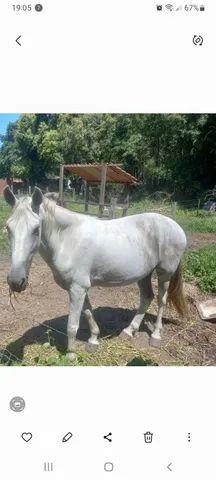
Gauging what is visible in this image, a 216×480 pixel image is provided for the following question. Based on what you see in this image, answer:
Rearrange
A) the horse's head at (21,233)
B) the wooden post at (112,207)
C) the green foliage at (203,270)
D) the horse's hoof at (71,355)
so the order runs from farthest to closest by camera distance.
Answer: the green foliage at (203,270) < the wooden post at (112,207) < the horse's hoof at (71,355) < the horse's head at (21,233)

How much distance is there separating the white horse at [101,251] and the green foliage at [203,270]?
37cm

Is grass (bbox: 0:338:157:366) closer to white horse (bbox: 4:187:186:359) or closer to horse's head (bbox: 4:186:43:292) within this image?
white horse (bbox: 4:187:186:359)

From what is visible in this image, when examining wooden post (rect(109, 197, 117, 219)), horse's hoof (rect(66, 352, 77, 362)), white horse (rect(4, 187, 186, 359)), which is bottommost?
horse's hoof (rect(66, 352, 77, 362))

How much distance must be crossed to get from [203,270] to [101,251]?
0.91m

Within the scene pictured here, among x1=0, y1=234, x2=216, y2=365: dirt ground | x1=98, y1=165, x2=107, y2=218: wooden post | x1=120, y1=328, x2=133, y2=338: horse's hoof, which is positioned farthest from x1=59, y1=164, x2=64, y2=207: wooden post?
x1=120, y1=328, x2=133, y2=338: horse's hoof

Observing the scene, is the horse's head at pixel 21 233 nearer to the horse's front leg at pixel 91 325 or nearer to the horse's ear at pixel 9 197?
the horse's ear at pixel 9 197

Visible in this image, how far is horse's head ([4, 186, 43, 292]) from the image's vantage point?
1181mm

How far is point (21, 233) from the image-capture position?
3.98 feet

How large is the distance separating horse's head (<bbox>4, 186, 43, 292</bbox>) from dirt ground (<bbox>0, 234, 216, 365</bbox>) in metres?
0.47

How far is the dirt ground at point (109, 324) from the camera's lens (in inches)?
63.8

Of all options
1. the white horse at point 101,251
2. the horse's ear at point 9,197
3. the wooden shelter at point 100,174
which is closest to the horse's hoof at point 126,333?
the white horse at point 101,251
